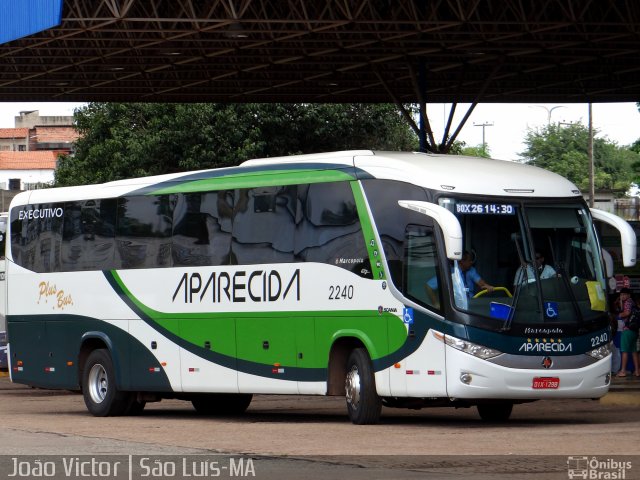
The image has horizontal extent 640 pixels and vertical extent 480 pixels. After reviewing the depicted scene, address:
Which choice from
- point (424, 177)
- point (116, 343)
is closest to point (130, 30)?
point (116, 343)

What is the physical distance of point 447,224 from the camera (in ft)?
52.1

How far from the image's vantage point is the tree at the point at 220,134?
5481 cm

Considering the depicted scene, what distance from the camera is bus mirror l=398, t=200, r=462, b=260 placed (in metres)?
15.7

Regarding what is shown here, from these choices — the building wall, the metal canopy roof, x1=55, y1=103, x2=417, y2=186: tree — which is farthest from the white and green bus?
the building wall

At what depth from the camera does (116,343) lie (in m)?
21.2

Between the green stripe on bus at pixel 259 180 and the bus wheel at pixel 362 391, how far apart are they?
229 cm

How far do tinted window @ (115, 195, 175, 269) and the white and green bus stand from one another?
1.1 inches

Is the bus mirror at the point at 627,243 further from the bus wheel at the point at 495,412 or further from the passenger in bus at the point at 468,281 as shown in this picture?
the bus wheel at the point at 495,412

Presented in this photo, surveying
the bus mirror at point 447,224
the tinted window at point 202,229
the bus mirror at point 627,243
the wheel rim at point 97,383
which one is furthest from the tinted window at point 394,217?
the wheel rim at point 97,383

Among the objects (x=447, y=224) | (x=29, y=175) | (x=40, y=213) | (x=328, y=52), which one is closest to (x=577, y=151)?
(x=29, y=175)

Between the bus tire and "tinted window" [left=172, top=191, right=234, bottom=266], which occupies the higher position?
"tinted window" [left=172, top=191, right=234, bottom=266]

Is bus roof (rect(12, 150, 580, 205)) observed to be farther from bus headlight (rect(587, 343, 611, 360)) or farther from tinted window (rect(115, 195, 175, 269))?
bus headlight (rect(587, 343, 611, 360))

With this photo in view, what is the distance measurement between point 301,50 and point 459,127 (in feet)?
16.2

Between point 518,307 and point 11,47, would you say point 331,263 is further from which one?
point 11,47
